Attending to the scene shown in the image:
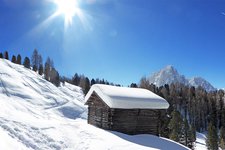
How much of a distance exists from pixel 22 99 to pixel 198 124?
6424 centimetres

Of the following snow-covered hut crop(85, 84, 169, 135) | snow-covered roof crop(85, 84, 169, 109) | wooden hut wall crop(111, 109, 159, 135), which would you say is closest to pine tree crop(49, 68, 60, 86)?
snow-covered hut crop(85, 84, 169, 135)

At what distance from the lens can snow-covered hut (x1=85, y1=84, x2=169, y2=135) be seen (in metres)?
20.3

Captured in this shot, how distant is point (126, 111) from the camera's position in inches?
826

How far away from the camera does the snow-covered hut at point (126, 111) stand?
20.3m

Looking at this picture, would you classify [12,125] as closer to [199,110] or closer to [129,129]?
[129,129]

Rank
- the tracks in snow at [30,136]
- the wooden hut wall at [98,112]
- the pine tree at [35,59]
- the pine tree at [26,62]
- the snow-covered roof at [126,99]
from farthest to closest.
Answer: the pine tree at [35,59]
the pine tree at [26,62]
the wooden hut wall at [98,112]
the snow-covered roof at [126,99]
the tracks in snow at [30,136]

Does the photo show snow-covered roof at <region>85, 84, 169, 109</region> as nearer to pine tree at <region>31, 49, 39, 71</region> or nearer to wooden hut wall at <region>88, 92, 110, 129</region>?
wooden hut wall at <region>88, 92, 110, 129</region>

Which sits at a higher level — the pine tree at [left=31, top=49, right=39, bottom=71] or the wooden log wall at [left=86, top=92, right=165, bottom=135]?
the pine tree at [left=31, top=49, right=39, bottom=71]

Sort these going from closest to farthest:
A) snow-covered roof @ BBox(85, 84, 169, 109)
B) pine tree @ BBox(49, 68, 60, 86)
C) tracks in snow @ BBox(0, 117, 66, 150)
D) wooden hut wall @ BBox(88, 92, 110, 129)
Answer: tracks in snow @ BBox(0, 117, 66, 150) → snow-covered roof @ BBox(85, 84, 169, 109) → wooden hut wall @ BBox(88, 92, 110, 129) → pine tree @ BBox(49, 68, 60, 86)

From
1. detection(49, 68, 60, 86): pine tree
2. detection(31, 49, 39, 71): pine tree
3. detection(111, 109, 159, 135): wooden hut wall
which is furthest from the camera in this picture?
detection(31, 49, 39, 71): pine tree

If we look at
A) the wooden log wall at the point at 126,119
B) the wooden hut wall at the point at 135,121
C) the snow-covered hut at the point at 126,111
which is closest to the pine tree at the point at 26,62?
the wooden log wall at the point at 126,119

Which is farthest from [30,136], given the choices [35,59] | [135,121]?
[35,59]

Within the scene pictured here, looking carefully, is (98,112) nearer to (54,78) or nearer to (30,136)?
(30,136)

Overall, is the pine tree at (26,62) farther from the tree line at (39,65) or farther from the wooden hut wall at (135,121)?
the wooden hut wall at (135,121)
